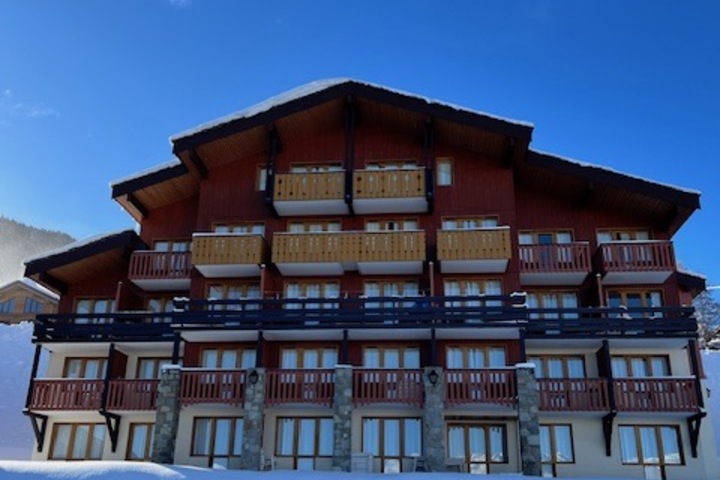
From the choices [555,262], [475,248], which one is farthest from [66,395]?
[555,262]

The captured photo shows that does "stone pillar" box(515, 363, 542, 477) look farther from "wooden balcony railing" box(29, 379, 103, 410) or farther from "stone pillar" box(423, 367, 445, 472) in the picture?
"wooden balcony railing" box(29, 379, 103, 410)

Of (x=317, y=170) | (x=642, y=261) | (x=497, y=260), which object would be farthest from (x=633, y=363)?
Answer: (x=317, y=170)

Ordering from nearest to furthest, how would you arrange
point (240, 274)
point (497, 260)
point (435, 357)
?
1. point (435, 357)
2. point (497, 260)
3. point (240, 274)

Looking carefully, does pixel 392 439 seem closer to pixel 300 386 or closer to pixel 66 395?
pixel 300 386

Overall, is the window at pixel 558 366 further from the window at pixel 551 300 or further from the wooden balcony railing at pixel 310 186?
the wooden balcony railing at pixel 310 186

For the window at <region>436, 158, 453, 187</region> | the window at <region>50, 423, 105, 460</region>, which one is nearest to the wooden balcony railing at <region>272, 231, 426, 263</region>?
the window at <region>436, 158, 453, 187</region>

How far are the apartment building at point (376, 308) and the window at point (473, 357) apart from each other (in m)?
0.07

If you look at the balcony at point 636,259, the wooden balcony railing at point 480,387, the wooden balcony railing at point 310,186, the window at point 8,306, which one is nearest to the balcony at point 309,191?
the wooden balcony railing at point 310,186

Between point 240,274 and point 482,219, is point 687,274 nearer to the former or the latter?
point 482,219

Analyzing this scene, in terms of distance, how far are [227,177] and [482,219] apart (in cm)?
961

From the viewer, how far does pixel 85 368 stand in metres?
27.0

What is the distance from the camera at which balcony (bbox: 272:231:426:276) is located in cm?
2492

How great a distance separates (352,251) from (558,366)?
319 inches

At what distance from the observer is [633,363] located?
989 inches
